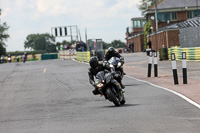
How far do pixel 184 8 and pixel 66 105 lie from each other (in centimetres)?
6968

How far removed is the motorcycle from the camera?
39.1ft

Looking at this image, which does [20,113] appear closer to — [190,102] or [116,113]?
[116,113]

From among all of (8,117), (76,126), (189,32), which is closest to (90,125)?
(76,126)

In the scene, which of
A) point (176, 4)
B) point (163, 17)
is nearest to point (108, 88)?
point (163, 17)

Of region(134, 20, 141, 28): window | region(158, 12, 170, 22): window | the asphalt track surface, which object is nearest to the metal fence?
the asphalt track surface

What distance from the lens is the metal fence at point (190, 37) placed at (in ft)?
127

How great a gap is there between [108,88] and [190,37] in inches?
1152

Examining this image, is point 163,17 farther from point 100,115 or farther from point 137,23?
point 100,115

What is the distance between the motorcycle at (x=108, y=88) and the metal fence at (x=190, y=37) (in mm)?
27154

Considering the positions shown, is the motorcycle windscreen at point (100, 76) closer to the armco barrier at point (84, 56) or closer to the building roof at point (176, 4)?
the armco barrier at point (84, 56)

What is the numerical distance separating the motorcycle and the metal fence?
27.2 meters

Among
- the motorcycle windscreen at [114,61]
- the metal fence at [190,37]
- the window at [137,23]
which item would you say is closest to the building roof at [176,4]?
the window at [137,23]

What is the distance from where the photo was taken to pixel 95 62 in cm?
1267

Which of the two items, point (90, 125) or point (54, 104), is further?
point (54, 104)
